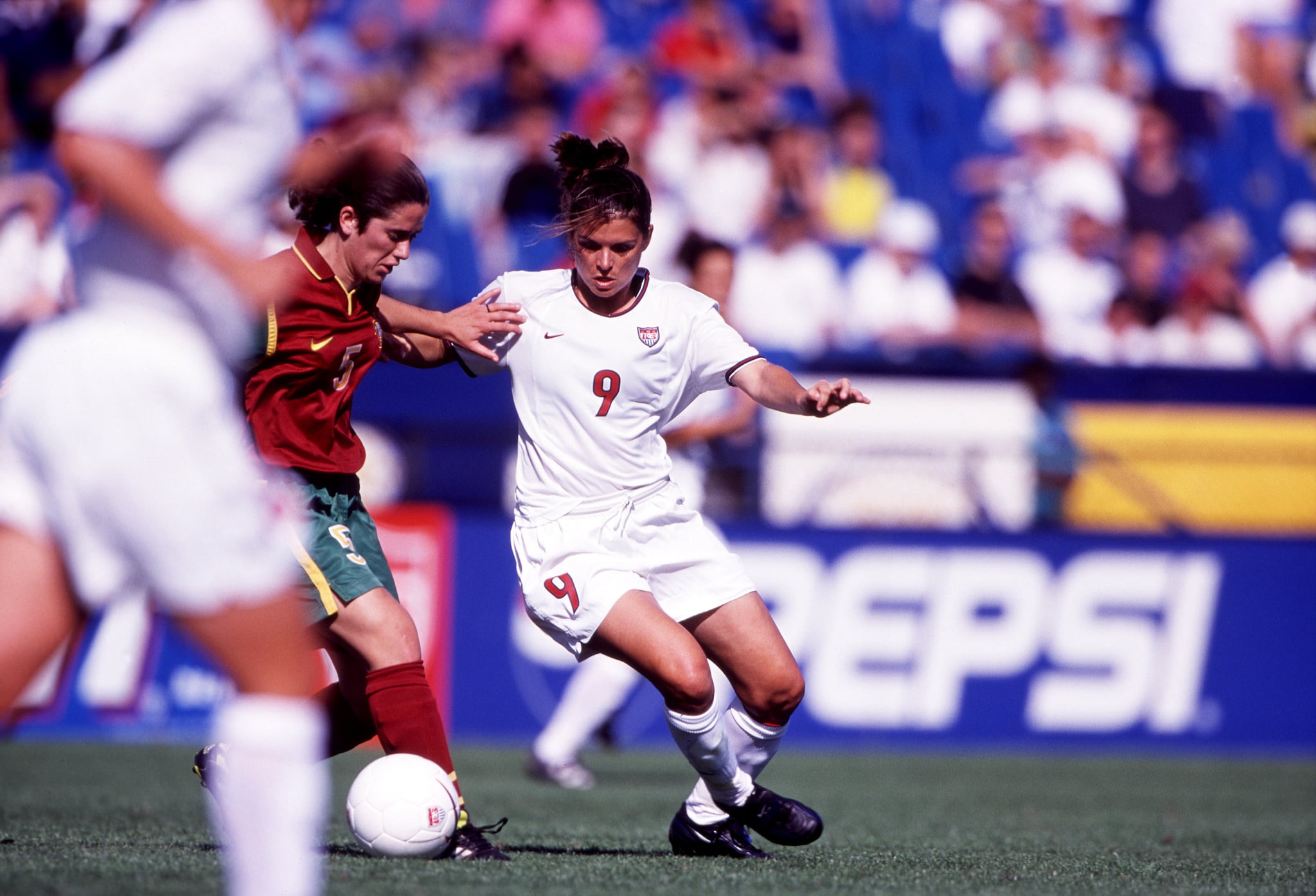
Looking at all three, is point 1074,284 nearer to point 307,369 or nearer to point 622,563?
point 622,563

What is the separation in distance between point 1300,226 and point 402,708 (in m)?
12.3

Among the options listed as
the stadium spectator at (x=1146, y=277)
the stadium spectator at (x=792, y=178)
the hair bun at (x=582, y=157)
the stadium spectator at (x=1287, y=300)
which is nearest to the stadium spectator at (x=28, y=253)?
the stadium spectator at (x=792, y=178)

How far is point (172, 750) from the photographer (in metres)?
9.27

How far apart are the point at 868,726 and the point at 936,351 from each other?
2.75 metres

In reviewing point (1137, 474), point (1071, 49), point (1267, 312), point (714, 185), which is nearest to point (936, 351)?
point (1137, 474)

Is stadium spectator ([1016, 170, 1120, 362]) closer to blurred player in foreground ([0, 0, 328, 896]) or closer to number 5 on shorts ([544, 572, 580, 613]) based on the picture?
number 5 on shorts ([544, 572, 580, 613])

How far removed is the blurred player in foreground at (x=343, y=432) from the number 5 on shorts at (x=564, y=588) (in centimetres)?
45

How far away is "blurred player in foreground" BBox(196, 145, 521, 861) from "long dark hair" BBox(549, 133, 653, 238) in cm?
51

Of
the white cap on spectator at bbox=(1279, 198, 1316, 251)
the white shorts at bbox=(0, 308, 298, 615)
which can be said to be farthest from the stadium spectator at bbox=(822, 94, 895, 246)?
the white shorts at bbox=(0, 308, 298, 615)

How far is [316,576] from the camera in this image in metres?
4.75

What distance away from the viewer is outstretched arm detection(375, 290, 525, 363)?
5094 millimetres

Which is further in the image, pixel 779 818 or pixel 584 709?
pixel 584 709

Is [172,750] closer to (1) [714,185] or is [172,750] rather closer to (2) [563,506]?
(2) [563,506]

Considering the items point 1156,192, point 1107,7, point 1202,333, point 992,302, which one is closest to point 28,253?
point 992,302
